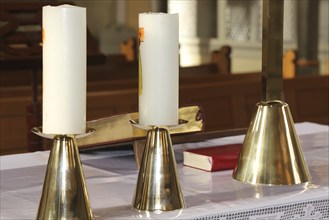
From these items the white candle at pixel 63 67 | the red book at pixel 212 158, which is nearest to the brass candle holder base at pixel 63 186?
the white candle at pixel 63 67

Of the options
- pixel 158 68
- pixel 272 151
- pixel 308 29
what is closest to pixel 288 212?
pixel 272 151

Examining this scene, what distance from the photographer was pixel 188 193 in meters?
1.80

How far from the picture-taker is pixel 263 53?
1.72m

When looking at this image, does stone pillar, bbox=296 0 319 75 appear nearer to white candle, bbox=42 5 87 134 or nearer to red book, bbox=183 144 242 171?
red book, bbox=183 144 242 171

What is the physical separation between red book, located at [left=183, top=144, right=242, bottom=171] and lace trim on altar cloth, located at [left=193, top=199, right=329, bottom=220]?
0.32 meters

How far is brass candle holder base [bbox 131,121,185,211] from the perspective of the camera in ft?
5.11

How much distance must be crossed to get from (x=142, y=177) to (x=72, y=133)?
22 cm

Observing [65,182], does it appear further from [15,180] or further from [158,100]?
[15,180]

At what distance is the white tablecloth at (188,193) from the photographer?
1641mm

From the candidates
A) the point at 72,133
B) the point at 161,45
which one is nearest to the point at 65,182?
the point at 72,133

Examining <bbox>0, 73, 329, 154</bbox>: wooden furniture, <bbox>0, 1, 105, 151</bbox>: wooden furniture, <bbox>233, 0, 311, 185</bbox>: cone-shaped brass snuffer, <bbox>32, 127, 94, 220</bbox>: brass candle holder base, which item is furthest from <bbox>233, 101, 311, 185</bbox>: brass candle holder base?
<bbox>0, 73, 329, 154</bbox>: wooden furniture

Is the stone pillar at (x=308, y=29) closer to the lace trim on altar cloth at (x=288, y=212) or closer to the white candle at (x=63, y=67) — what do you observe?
the lace trim on altar cloth at (x=288, y=212)

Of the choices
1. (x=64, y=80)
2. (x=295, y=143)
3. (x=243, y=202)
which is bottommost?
(x=243, y=202)

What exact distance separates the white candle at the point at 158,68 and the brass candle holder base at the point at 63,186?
158 mm
